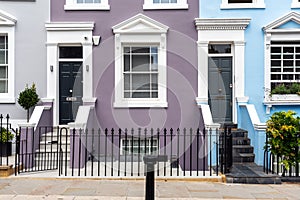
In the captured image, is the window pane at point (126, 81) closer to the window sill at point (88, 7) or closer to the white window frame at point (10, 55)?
the window sill at point (88, 7)

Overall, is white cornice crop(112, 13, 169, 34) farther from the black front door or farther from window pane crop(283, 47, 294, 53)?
window pane crop(283, 47, 294, 53)

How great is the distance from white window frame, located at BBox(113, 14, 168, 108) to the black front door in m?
1.30

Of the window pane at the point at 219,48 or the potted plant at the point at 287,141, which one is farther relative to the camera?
the window pane at the point at 219,48

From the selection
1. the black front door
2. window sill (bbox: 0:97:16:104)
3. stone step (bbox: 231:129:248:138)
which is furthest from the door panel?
window sill (bbox: 0:97:16:104)

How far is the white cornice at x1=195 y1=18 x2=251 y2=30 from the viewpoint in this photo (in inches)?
451

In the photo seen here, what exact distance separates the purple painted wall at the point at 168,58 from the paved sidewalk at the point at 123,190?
3.82 metres

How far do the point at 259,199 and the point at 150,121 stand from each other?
537cm

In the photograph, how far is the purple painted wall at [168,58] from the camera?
11570 millimetres

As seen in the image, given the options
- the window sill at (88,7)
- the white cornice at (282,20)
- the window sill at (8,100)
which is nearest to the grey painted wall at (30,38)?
the window sill at (8,100)

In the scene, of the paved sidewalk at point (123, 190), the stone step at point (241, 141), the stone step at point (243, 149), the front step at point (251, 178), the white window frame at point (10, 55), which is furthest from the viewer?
the white window frame at point (10, 55)

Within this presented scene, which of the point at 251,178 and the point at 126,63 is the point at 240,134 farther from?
the point at 126,63

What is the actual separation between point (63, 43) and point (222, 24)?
527 centimetres

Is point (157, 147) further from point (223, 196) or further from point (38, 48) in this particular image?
point (38, 48)

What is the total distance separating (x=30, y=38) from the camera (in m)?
11.7
